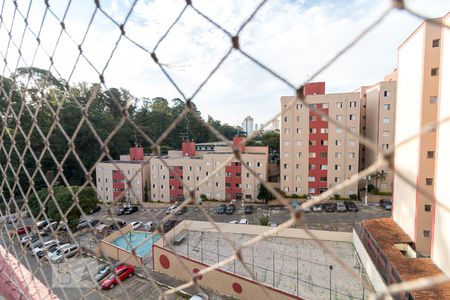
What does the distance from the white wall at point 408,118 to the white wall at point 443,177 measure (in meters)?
0.67

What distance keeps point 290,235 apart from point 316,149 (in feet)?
10.5

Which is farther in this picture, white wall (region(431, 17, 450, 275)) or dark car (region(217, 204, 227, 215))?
dark car (region(217, 204, 227, 215))

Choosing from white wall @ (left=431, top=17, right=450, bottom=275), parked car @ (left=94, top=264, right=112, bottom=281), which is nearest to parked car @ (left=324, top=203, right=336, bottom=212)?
white wall @ (left=431, top=17, right=450, bottom=275)

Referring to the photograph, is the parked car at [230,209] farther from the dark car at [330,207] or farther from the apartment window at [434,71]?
the apartment window at [434,71]

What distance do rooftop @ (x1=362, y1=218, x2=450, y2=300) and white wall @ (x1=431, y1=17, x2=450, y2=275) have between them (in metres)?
0.16

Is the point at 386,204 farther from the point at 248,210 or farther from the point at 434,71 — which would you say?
the point at 434,71

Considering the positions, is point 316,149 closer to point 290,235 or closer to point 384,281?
point 290,235

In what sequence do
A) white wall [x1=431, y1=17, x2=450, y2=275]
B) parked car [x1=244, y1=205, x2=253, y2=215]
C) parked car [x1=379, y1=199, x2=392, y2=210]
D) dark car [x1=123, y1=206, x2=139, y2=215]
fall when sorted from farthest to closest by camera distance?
dark car [x1=123, y1=206, x2=139, y2=215] < parked car [x1=244, y1=205, x2=253, y2=215] < parked car [x1=379, y1=199, x2=392, y2=210] < white wall [x1=431, y1=17, x2=450, y2=275]

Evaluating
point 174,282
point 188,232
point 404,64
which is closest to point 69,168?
point 188,232

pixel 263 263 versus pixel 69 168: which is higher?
pixel 69 168

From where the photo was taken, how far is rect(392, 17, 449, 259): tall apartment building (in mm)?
3260

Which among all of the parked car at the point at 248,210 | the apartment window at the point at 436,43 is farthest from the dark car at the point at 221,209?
the apartment window at the point at 436,43

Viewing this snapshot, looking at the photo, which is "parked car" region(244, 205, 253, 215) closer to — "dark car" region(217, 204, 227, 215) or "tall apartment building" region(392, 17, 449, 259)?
"dark car" region(217, 204, 227, 215)

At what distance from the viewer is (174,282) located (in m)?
3.74
